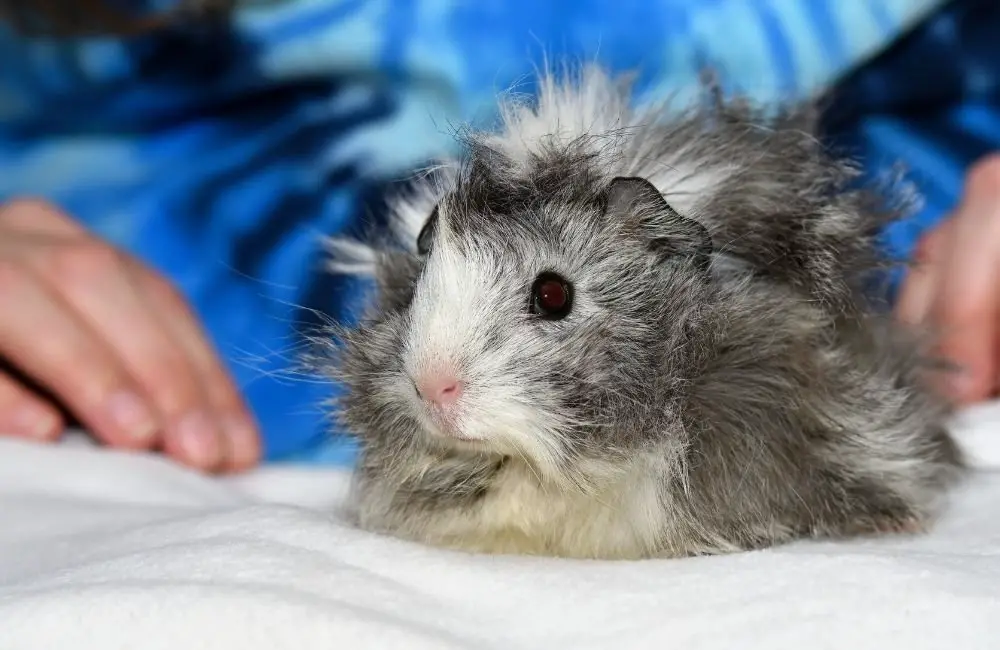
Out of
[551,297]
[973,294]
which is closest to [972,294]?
[973,294]

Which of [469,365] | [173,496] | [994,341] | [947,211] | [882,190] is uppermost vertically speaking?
[947,211]

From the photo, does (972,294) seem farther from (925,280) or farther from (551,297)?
(551,297)

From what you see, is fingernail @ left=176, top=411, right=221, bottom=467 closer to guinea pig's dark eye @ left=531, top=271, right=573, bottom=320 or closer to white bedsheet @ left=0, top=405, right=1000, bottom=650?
white bedsheet @ left=0, top=405, right=1000, bottom=650

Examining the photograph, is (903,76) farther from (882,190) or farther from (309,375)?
(309,375)

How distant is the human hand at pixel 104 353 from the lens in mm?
1813

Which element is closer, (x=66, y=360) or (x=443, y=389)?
(x=443, y=389)

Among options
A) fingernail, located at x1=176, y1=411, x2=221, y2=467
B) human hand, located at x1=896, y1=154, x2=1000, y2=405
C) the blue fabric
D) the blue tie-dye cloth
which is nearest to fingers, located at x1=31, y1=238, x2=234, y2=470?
fingernail, located at x1=176, y1=411, x2=221, y2=467

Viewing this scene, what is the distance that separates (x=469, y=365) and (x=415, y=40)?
64.7 inches

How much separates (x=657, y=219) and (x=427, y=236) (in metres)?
0.31

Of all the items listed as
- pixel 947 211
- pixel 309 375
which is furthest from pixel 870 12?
pixel 309 375

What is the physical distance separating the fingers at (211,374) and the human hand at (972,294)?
1.33 m

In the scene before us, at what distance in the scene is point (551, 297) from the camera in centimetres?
118

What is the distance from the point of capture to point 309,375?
1.49m

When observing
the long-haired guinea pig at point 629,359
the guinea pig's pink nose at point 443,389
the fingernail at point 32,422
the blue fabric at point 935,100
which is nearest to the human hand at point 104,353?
the fingernail at point 32,422
